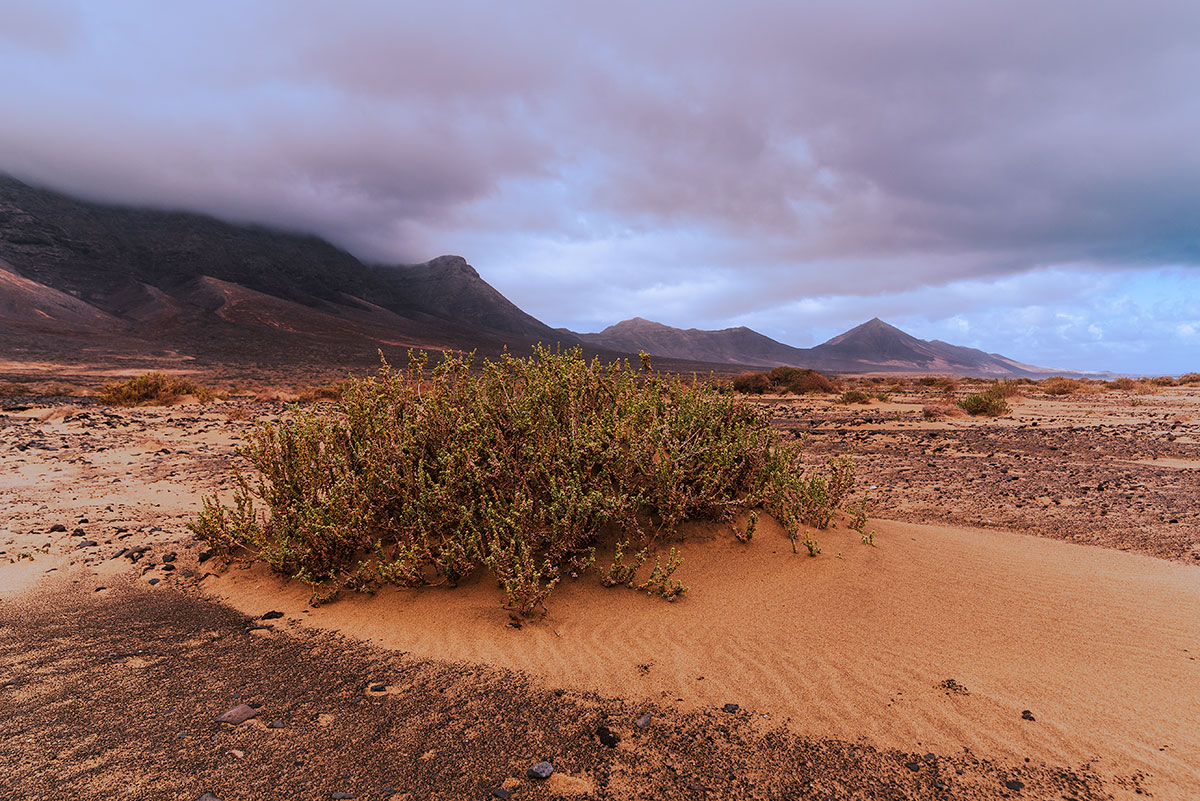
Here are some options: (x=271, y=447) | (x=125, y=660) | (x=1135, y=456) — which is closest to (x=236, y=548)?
(x=271, y=447)

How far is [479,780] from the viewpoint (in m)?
2.24

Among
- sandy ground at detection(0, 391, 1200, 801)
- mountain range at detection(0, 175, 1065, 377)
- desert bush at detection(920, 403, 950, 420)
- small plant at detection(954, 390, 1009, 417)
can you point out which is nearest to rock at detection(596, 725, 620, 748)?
sandy ground at detection(0, 391, 1200, 801)

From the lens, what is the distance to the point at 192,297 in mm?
96938

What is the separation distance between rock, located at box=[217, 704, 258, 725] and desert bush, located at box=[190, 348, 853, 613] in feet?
A: 3.83

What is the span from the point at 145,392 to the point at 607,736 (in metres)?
21.6

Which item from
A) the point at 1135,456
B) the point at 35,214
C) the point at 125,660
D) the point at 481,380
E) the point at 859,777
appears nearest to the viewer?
the point at 859,777

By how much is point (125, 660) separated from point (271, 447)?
1.83 metres

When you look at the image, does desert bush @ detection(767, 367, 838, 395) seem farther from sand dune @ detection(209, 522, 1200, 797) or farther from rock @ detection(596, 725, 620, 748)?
rock @ detection(596, 725, 620, 748)

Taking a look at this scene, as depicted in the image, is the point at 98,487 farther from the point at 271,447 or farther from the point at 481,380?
the point at 481,380

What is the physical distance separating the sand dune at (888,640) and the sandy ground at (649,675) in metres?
0.02

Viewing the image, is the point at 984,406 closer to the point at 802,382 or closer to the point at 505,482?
the point at 802,382

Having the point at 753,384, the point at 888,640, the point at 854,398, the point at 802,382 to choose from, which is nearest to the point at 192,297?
the point at 753,384

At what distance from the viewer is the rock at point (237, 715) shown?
261 centimetres

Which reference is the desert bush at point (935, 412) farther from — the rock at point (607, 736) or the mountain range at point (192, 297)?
the mountain range at point (192, 297)
